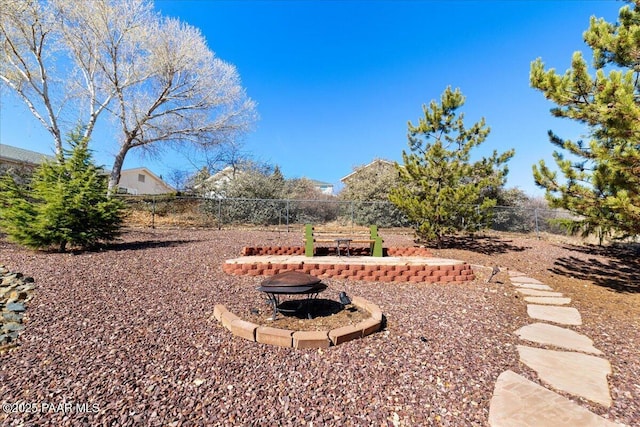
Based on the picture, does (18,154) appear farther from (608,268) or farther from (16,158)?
(608,268)

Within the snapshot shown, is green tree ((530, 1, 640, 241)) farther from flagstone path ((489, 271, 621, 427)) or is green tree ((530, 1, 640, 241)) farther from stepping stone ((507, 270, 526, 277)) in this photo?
A: flagstone path ((489, 271, 621, 427))

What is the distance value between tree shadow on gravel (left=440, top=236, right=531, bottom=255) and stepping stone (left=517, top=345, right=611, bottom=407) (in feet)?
17.4

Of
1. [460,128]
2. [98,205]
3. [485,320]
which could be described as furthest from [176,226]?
[485,320]

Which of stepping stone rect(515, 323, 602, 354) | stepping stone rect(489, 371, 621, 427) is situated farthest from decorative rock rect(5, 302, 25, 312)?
stepping stone rect(515, 323, 602, 354)

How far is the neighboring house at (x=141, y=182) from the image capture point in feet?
84.5

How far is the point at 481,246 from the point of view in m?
8.07

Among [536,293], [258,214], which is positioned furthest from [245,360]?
[258,214]

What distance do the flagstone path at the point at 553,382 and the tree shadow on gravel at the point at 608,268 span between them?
2669mm

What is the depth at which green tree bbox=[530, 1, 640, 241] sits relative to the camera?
335cm

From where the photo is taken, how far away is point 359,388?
1.85 m

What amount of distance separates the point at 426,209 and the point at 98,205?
22.8ft

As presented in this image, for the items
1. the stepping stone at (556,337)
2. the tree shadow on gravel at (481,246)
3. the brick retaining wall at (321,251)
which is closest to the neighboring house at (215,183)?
the brick retaining wall at (321,251)

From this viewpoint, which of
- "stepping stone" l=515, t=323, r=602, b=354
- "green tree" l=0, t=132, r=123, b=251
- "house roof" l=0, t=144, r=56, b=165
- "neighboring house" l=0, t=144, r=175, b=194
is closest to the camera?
"stepping stone" l=515, t=323, r=602, b=354

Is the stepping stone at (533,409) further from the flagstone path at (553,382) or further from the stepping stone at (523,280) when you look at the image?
the stepping stone at (523,280)
